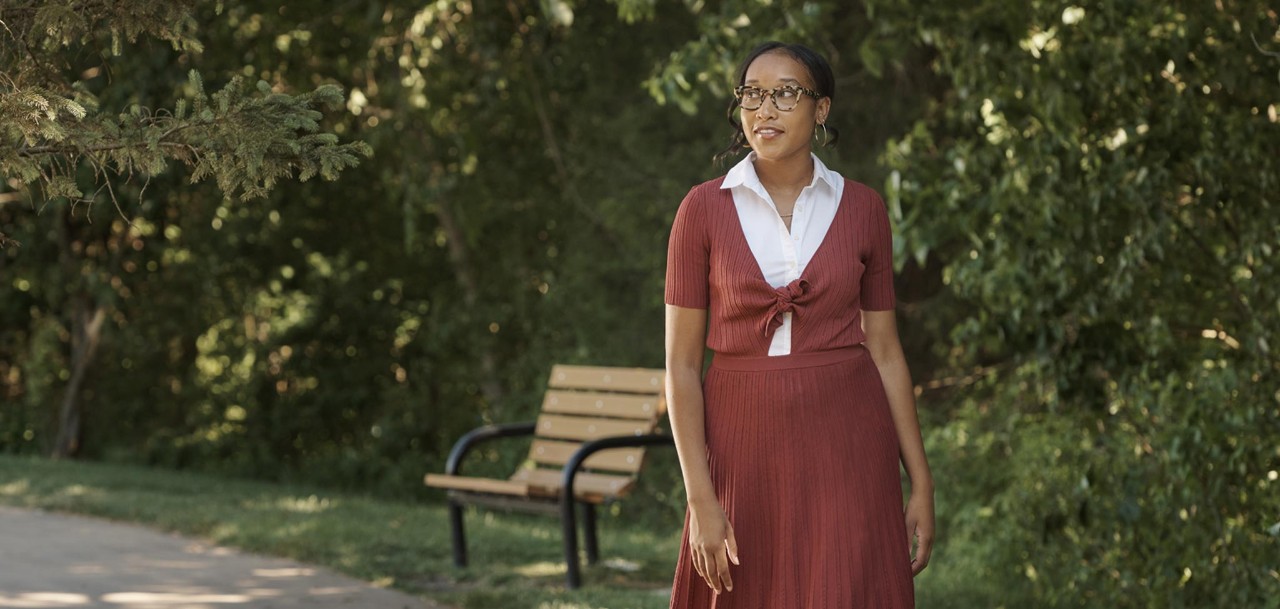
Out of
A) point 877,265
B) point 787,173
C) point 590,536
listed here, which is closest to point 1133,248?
point 877,265

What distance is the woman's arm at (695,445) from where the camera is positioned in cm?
310

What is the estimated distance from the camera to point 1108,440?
6035 mm

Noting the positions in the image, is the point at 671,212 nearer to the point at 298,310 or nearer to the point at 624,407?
the point at 624,407

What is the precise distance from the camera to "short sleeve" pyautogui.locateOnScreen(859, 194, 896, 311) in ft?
10.8

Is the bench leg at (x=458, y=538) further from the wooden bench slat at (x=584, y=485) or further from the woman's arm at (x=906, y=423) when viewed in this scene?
the woman's arm at (x=906, y=423)

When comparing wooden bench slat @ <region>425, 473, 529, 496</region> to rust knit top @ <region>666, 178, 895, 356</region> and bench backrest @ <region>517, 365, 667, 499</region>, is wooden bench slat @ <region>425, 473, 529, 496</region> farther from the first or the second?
rust knit top @ <region>666, 178, 895, 356</region>

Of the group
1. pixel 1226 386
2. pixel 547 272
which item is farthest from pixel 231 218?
pixel 1226 386

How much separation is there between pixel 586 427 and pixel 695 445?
15.4ft

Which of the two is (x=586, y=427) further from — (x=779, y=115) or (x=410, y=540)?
(x=779, y=115)

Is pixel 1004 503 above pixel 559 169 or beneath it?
beneath

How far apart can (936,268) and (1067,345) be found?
391cm

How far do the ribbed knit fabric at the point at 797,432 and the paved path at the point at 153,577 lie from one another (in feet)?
11.0

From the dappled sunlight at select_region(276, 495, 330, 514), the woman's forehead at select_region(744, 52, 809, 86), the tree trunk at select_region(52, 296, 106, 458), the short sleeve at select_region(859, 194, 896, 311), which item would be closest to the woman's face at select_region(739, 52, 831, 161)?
the woman's forehead at select_region(744, 52, 809, 86)

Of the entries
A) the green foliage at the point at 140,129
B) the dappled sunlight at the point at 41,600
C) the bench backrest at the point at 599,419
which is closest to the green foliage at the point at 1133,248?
the bench backrest at the point at 599,419
